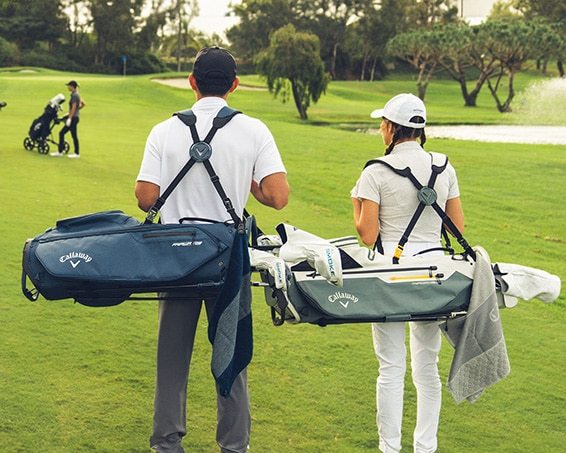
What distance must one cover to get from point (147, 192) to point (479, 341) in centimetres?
163

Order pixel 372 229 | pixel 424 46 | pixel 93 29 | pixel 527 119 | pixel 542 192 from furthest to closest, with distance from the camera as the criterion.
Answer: pixel 93 29 → pixel 424 46 → pixel 527 119 → pixel 542 192 → pixel 372 229

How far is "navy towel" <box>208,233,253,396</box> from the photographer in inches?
169

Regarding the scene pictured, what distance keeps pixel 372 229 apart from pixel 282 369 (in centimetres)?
232

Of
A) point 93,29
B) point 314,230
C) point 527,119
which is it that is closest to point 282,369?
point 314,230

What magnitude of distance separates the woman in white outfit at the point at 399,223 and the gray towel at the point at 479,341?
26 centimetres

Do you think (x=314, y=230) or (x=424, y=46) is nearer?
(x=314, y=230)

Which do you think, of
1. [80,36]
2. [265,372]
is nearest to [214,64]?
[265,372]

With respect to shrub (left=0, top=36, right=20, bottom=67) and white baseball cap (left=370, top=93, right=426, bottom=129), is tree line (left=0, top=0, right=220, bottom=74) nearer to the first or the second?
shrub (left=0, top=36, right=20, bottom=67)

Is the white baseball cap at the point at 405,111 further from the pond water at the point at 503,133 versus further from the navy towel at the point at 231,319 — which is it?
the pond water at the point at 503,133

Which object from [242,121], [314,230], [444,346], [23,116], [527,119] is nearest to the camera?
[242,121]

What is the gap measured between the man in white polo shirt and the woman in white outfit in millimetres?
479

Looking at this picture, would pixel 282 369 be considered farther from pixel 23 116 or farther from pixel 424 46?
pixel 424 46

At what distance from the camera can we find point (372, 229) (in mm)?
4859

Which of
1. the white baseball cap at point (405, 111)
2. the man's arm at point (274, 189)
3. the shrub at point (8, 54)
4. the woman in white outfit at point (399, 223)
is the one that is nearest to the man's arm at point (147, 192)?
the man's arm at point (274, 189)
